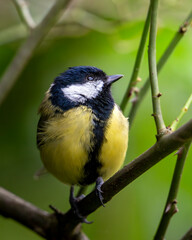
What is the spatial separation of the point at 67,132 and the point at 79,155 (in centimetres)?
11

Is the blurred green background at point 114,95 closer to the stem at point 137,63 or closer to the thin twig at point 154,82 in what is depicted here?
the stem at point 137,63

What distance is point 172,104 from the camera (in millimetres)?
1800

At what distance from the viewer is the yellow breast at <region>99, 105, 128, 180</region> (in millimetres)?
1682

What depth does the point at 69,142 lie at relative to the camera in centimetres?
166

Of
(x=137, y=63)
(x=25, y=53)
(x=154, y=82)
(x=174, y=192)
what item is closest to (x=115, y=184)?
(x=174, y=192)

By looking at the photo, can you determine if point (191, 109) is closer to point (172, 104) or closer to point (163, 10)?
point (172, 104)

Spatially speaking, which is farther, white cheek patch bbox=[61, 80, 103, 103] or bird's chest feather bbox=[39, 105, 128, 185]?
white cheek patch bbox=[61, 80, 103, 103]

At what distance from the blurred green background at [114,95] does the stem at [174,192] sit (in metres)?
0.41

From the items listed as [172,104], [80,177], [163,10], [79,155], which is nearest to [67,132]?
[79,155]

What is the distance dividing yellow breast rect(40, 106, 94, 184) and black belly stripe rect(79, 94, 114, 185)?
2 centimetres

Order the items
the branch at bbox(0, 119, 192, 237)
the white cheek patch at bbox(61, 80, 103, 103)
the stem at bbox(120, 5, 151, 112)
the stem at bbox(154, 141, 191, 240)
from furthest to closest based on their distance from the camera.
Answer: the white cheek patch at bbox(61, 80, 103, 103) → the stem at bbox(120, 5, 151, 112) → the stem at bbox(154, 141, 191, 240) → the branch at bbox(0, 119, 192, 237)

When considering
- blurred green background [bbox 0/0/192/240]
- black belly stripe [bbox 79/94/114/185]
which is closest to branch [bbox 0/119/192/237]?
black belly stripe [bbox 79/94/114/185]

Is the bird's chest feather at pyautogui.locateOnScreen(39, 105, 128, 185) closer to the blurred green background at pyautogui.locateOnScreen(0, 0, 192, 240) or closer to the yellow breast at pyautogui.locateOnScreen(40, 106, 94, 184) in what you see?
the yellow breast at pyautogui.locateOnScreen(40, 106, 94, 184)

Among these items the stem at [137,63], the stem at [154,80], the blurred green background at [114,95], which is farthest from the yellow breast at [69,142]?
the stem at [154,80]
